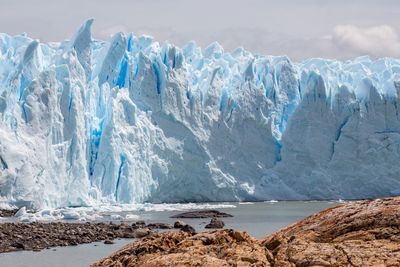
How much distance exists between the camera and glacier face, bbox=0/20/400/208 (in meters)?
27.2

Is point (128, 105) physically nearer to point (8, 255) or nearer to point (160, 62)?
point (160, 62)

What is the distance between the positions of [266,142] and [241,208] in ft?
17.0

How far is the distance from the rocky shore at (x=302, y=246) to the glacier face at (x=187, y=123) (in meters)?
22.1

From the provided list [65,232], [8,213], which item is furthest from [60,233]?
[8,213]

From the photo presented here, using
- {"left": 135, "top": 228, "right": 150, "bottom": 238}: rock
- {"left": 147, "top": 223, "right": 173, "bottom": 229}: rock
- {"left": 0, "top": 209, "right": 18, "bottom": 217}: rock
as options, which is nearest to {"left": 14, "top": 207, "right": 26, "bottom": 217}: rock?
{"left": 0, "top": 209, "right": 18, "bottom": 217}: rock

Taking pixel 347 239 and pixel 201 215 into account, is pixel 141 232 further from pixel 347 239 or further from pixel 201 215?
pixel 347 239

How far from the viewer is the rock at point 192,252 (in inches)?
145

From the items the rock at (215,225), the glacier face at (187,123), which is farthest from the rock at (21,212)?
the rock at (215,225)

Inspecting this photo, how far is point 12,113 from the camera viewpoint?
2650cm

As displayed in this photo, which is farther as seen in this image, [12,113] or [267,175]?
[267,175]

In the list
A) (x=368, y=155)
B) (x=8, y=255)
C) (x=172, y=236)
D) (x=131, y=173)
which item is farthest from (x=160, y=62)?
(x=172, y=236)

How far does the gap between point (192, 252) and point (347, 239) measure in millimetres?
853

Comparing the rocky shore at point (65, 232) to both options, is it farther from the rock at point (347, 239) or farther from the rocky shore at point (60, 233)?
the rock at point (347, 239)

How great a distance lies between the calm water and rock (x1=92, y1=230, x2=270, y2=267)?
30.4 ft
